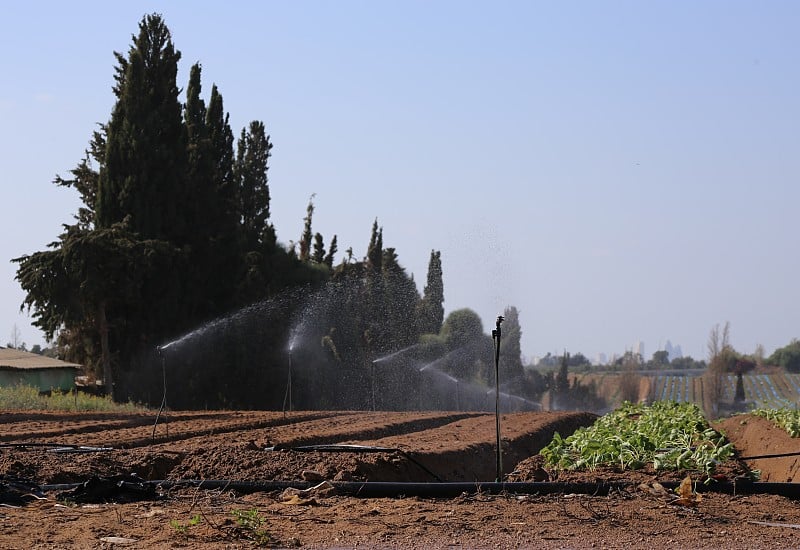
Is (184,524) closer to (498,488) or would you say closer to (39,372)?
(498,488)

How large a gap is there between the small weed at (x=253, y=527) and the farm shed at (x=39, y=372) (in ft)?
94.1

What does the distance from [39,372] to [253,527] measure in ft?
98.1

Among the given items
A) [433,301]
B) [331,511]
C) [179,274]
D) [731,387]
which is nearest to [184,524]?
[331,511]

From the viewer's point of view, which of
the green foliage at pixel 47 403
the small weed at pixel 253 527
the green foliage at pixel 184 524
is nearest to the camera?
the small weed at pixel 253 527

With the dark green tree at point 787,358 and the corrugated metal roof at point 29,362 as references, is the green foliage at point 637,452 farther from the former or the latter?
the dark green tree at point 787,358

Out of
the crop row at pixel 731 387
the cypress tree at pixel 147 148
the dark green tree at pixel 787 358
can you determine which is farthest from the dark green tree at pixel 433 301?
the dark green tree at pixel 787 358

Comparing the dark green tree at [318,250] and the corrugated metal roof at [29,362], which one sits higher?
the dark green tree at [318,250]

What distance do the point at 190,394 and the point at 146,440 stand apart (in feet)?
65.9

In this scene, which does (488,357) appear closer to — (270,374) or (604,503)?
(270,374)

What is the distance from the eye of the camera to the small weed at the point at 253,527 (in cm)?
702

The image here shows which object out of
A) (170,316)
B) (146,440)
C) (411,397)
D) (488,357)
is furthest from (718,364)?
(146,440)

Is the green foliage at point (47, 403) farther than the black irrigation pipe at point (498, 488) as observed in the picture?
Yes

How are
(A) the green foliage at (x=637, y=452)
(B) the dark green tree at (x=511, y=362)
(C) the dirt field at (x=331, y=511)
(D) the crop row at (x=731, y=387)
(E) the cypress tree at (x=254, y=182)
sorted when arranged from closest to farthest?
1. (C) the dirt field at (x=331, y=511)
2. (A) the green foliage at (x=637, y=452)
3. (E) the cypress tree at (x=254, y=182)
4. (B) the dark green tree at (x=511, y=362)
5. (D) the crop row at (x=731, y=387)

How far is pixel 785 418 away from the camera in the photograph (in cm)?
1828
